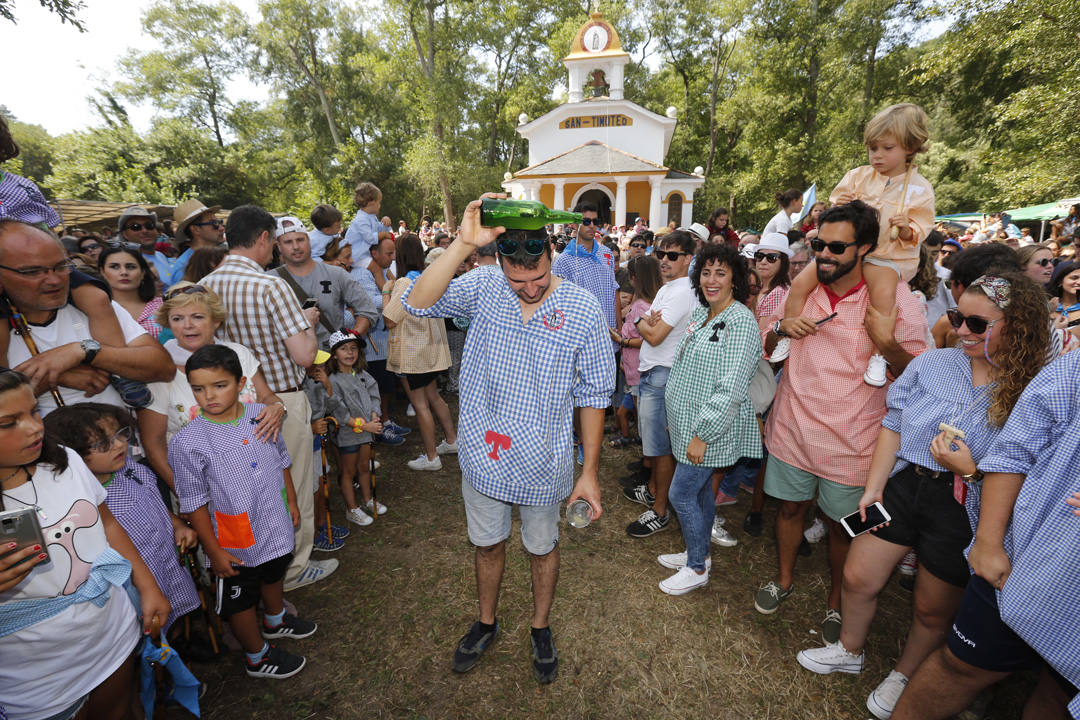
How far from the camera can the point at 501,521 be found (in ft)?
8.61

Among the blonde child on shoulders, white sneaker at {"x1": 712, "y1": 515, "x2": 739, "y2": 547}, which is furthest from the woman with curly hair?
white sneaker at {"x1": 712, "y1": 515, "x2": 739, "y2": 547}

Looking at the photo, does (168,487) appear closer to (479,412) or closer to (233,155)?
(479,412)

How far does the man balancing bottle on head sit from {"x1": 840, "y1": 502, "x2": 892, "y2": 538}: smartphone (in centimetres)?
141

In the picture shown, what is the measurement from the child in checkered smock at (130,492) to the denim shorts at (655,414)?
3179 mm

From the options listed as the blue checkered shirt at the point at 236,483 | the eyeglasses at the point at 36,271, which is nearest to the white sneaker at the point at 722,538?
the blue checkered shirt at the point at 236,483

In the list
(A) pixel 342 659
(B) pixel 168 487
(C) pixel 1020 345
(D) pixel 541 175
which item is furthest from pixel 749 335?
(D) pixel 541 175

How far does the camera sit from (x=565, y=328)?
2.34 metres

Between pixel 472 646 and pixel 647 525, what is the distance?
1.85m

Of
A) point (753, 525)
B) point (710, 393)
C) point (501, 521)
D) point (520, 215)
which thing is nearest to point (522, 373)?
point (520, 215)

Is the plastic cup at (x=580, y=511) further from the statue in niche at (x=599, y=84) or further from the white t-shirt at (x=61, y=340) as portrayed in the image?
the statue in niche at (x=599, y=84)

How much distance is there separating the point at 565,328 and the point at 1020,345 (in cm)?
190

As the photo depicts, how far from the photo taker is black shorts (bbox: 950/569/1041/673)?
1.89 m

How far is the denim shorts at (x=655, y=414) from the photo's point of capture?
12.8ft

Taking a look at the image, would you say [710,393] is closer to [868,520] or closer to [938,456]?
[868,520]
